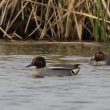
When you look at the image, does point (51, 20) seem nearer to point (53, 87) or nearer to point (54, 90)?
point (53, 87)

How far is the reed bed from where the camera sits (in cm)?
1788

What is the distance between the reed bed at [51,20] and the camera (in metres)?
17.9

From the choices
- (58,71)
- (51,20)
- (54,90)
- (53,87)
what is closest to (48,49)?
(51,20)

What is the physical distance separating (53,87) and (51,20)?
8.23m

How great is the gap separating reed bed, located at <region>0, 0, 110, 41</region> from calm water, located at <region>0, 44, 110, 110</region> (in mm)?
2668

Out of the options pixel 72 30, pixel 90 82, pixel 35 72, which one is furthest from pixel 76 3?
pixel 90 82

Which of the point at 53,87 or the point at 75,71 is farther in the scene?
the point at 75,71

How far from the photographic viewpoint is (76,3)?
18.3 m

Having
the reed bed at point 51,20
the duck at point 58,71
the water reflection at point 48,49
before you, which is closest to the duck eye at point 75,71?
the duck at point 58,71

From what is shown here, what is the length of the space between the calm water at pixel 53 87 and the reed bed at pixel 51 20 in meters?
2.67

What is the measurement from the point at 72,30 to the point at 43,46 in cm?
155

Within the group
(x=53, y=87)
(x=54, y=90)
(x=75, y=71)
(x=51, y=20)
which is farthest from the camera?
(x=51, y=20)

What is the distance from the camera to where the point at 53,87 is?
10438mm

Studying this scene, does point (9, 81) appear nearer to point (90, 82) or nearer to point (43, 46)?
point (90, 82)
